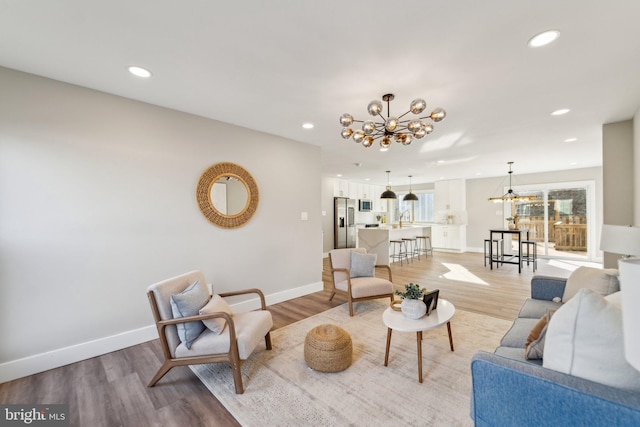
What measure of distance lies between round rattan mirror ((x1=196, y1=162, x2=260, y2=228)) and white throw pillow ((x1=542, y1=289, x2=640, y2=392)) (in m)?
3.30

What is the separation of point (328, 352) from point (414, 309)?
819 millimetres

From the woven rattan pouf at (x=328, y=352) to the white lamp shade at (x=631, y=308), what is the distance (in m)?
1.80

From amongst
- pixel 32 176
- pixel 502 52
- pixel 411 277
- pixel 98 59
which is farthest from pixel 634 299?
pixel 411 277

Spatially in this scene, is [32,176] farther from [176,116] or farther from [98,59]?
[176,116]

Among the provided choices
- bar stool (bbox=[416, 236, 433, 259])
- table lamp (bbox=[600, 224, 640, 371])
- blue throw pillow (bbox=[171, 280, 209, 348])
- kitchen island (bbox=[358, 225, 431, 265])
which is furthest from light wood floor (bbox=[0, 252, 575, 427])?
bar stool (bbox=[416, 236, 433, 259])

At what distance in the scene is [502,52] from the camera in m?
2.03

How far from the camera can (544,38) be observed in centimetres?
186

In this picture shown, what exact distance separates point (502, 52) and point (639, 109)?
2.55m

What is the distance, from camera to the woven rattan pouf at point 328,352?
2229 mm

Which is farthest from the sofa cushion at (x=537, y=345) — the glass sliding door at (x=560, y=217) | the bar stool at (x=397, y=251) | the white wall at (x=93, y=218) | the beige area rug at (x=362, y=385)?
the glass sliding door at (x=560, y=217)

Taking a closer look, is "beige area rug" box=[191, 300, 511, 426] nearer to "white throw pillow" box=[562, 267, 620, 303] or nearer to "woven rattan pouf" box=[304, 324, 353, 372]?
"woven rattan pouf" box=[304, 324, 353, 372]

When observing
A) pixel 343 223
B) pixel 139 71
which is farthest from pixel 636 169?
pixel 343 223

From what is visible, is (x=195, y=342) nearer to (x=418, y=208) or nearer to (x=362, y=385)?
(x=362, y=385)

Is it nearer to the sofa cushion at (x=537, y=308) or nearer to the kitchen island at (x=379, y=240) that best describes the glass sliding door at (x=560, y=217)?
the kitchen island at (x=379, y=240)
